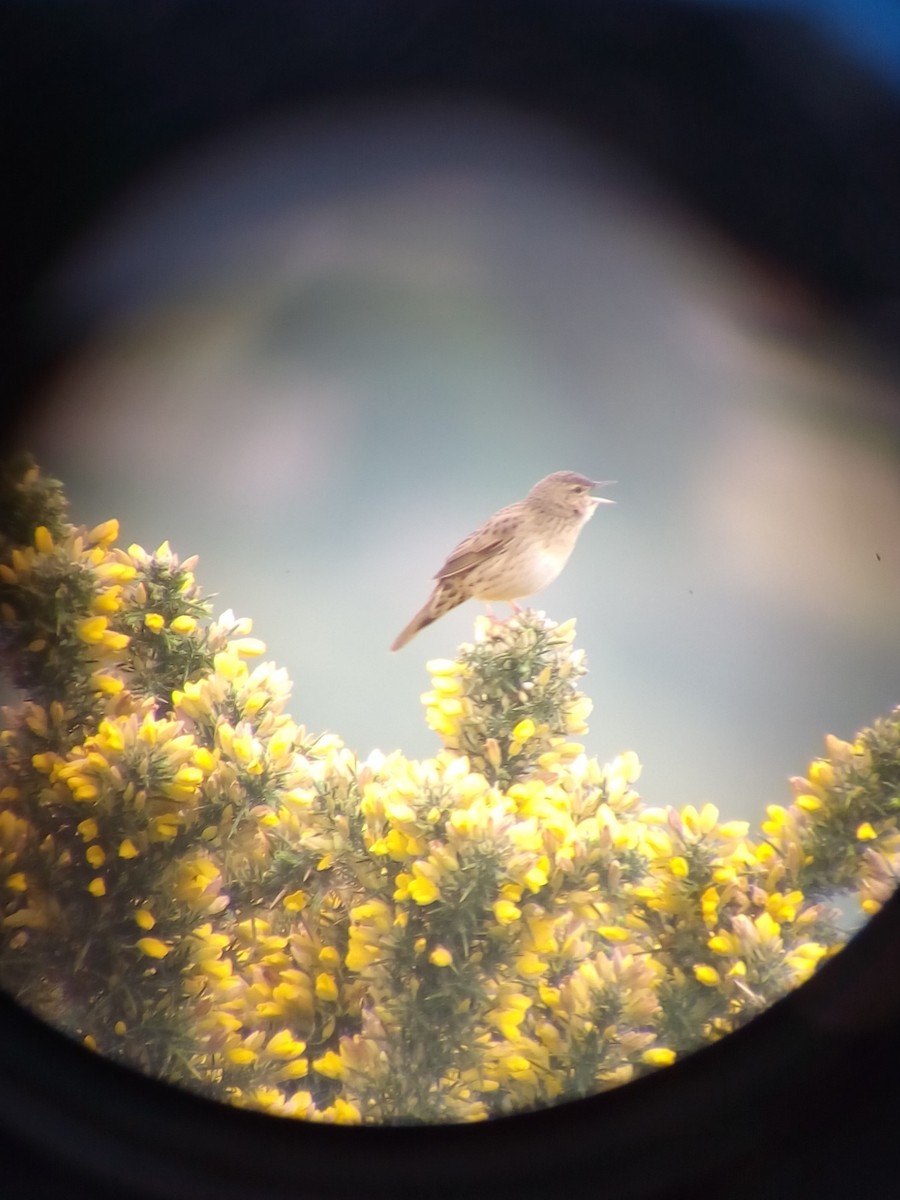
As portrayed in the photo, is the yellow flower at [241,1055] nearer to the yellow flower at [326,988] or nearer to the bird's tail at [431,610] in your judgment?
the yellow flower at [326,988]

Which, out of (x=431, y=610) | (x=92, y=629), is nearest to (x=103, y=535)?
(x=92, y=629)

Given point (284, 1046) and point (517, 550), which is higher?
point (517, 550)

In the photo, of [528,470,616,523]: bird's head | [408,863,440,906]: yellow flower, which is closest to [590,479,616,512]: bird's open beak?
[528,470,616,523]: bird's head

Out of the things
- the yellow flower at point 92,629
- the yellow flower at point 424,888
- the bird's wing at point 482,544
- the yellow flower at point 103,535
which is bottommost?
the yellow flower at point 424,888

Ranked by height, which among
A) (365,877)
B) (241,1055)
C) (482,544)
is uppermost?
(482,544)

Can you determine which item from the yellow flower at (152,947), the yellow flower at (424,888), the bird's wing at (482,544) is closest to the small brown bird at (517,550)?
the bird's wing at (482,544)

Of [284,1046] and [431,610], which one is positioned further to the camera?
[431,610]

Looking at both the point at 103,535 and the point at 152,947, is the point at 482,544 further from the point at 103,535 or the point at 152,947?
the point at 152,947
